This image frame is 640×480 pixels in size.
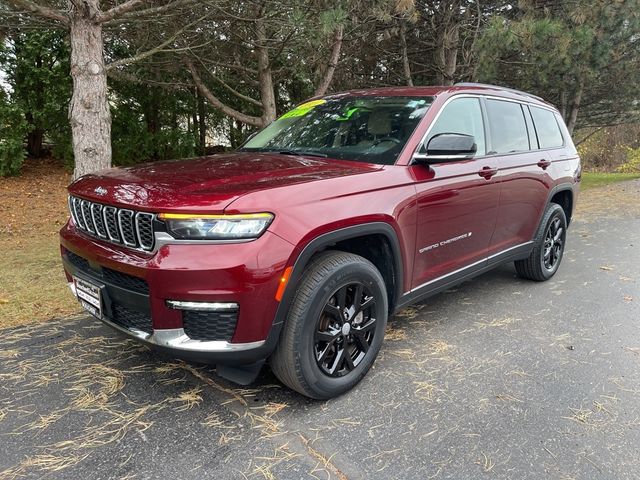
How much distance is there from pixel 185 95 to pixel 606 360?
37.1 feet

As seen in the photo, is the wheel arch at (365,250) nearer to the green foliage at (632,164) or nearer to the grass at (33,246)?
the grass at (33,246)

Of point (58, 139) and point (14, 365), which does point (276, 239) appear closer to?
point (14, 365)

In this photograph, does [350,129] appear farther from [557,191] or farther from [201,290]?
[557,191]

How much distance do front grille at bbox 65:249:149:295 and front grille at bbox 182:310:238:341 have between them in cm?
25

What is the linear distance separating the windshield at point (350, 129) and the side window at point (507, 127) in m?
0.88

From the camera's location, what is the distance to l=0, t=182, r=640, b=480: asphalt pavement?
233cm

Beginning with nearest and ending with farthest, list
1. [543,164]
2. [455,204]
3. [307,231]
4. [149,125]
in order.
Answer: [307,231] → [455,204] → [543,164] → [149,125]

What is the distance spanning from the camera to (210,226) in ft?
7.63

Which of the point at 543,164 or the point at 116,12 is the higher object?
the point at 116,12

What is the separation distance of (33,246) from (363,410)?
5.76 meters

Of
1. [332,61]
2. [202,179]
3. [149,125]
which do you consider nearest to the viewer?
[202,179]

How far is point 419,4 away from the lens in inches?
→ 403

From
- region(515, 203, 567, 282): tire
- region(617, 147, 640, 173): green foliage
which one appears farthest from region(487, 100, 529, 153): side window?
region(617, 147, 640, 173): green foliage

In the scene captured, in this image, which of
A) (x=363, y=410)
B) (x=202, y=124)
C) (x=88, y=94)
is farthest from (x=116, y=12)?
(x=202, y=124)
